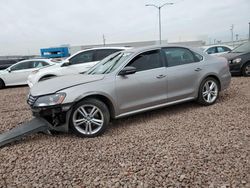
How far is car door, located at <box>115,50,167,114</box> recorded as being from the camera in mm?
3865

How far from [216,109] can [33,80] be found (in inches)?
235

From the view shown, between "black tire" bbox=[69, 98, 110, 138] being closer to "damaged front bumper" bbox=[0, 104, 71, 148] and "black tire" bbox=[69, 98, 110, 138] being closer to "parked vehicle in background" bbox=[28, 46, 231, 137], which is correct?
"parked vehicle in background" bbox=[28, 46, 231, 137]

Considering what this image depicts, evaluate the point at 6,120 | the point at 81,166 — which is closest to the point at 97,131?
the point at 81,166

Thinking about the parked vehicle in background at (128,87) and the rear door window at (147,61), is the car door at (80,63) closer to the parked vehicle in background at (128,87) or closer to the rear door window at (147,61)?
the parked vehicle in background at (128,87)

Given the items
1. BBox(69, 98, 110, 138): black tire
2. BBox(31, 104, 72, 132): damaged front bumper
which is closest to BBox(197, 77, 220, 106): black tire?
BBox(69, 98, 110, 138): black tire

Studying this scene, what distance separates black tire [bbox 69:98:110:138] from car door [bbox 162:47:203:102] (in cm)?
150

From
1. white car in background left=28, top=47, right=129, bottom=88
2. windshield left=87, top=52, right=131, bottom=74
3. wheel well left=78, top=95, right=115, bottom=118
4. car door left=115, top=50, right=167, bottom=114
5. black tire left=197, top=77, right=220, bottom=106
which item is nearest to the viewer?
wheel well left=78, top=95, right=115, bottom=118

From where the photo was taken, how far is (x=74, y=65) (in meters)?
Result: 7.49

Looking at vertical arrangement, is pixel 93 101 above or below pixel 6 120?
above

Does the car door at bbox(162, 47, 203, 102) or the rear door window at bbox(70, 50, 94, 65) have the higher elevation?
the rear door window at bbox(70, 50, 94, 65)

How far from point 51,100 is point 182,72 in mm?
2689

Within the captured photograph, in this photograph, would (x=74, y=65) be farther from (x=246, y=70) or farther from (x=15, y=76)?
(x=246, y=70)

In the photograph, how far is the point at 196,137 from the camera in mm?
3354

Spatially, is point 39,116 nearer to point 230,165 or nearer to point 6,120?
point 6,120
